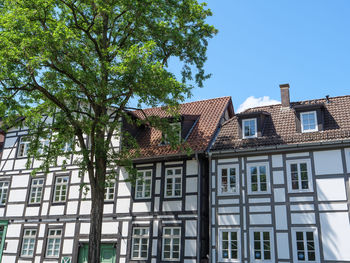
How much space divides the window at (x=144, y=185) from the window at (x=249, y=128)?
509 centimetres

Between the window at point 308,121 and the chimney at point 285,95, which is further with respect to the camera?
the chimney at point 285,95

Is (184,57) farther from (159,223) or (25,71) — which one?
(159,223)

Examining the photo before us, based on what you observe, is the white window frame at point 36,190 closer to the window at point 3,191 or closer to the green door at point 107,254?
the window at point 3,191

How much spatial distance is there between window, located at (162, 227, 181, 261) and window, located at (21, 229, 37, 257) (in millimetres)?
7773

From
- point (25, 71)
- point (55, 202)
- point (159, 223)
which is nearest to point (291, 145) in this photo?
point (159, 223)

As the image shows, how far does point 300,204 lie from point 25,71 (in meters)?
11.9

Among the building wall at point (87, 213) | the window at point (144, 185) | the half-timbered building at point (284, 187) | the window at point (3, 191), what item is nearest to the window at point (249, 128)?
the half-timbered building at point (284, 187)

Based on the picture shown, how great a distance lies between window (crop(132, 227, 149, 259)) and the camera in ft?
59.6

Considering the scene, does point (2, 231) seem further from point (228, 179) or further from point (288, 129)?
point (288, 129)

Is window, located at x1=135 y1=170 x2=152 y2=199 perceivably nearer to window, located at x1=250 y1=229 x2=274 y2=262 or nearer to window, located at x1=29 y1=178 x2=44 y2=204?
window, located at x1=250 y1=229 x2=274 y2=262

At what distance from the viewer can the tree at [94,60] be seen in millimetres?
13852

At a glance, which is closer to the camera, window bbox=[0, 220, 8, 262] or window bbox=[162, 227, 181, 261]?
window bbox=[162, 227, 181, 261]

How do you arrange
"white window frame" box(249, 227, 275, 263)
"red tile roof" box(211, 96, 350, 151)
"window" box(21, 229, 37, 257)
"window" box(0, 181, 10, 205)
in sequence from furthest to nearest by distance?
"window" box(0, 181, 10, 205) < "window" box(21, 229, 37, 257) < "red tile roof" box(211, 96, 350, 151) < "white window frame" box(249, 227, 275, 263)

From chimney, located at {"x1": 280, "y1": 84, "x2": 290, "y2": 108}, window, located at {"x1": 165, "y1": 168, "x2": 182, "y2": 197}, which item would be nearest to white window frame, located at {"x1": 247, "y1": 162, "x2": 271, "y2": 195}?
window, located at {"x1": 165, "y1": 168, "x2": 182, "y2": 197}
